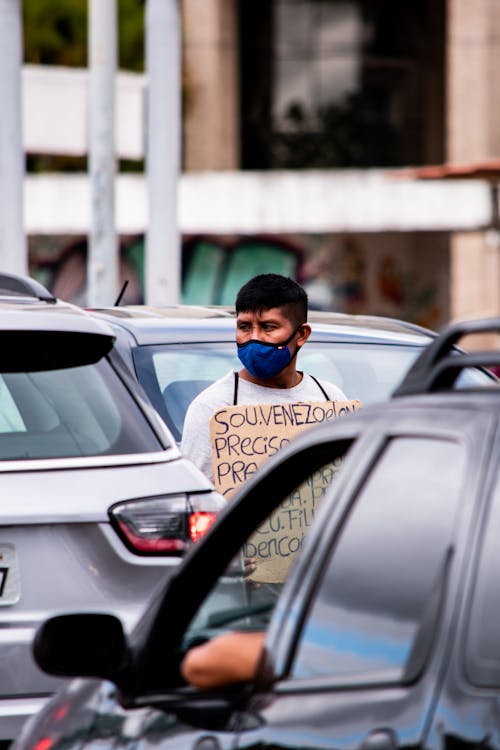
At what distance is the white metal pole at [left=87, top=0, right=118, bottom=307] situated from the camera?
474 inches

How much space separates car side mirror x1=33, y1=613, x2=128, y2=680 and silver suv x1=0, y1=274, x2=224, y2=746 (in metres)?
1.40

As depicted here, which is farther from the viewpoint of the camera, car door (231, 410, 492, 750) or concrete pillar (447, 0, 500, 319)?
concrete pillar (447, 0, 500, 319)

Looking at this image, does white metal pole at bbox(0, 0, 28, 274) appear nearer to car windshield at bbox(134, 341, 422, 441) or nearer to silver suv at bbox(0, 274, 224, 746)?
car windshield at bbox(134, 341, 422, 441)

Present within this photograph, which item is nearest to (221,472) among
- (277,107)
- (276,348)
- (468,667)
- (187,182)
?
(276,348)

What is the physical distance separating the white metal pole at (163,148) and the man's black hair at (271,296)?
21.9ft

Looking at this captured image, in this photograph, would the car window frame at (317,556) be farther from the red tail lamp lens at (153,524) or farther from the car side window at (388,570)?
the red tail lamp lens at (153,524)

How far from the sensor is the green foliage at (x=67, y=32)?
3077 centimetres

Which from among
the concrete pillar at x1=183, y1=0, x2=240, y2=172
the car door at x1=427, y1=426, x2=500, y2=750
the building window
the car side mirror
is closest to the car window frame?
the car door at x1=427, y1=426, x2=500, y2=750

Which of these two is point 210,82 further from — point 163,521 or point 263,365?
point 163,521

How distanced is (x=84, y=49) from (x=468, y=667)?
98.6 feet

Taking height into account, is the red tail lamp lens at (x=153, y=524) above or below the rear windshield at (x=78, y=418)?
below

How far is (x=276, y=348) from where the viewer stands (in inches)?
208

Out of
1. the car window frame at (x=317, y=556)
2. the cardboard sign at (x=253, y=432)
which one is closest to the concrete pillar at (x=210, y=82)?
the cardboard sign at (x=253, y=432)

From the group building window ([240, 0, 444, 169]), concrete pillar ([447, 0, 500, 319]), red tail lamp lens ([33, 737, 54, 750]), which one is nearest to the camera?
red tail lamp lens ([33, 737, 54, 750])
